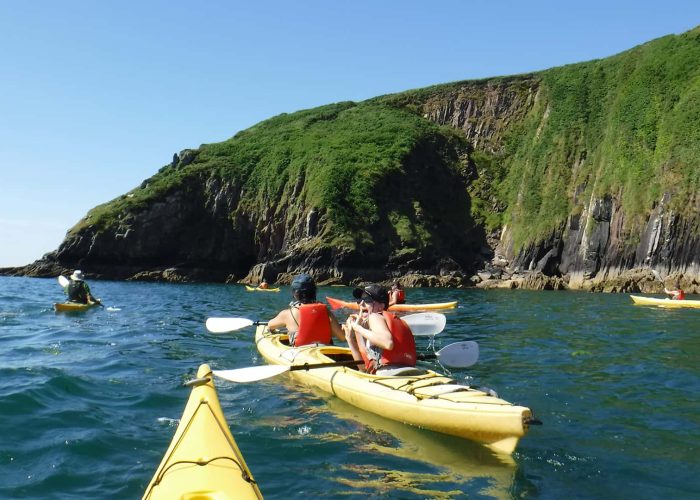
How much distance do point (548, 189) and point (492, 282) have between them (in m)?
15.7

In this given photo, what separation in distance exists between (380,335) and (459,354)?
136 centimetres

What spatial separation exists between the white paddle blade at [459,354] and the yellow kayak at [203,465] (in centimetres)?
385

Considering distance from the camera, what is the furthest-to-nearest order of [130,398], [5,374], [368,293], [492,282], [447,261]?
1. [447,261]
2. [492,282]
3. [5,374]
4. [130,398]
5. [368,293]

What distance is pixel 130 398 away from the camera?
31.3ft

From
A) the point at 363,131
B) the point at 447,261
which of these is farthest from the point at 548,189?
the point at 363,131

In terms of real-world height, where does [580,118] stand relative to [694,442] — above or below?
above

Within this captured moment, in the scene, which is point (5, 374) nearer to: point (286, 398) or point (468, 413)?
point (286, 398)

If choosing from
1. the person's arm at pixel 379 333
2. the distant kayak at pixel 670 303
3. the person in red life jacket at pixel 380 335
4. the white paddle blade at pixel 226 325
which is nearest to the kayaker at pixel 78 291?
the white paddle blade at pixel 226 325

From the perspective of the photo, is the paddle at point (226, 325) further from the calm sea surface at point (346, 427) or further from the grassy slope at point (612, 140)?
the grassy slope at point (612, 140)

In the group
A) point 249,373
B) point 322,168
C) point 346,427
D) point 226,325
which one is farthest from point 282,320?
point 322,168

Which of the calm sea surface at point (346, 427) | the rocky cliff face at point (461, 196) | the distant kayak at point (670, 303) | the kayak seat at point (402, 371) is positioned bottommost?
the calm sea surface at point (346, 427)

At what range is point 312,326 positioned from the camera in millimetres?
11391

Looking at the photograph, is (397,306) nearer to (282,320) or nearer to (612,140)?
(282,320)

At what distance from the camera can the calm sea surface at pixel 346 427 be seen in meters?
6.05
